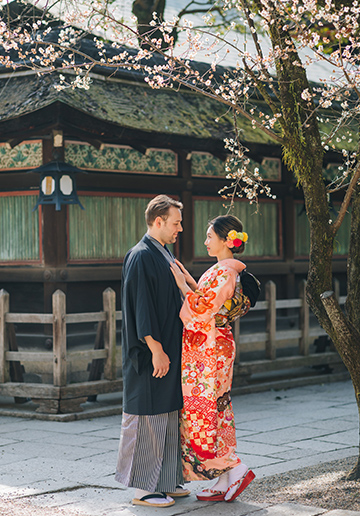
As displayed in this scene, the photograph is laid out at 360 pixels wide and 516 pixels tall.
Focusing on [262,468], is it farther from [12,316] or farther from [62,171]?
[62,171]

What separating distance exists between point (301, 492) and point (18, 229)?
18.5 ft

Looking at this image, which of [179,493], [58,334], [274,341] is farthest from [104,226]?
[179,493]

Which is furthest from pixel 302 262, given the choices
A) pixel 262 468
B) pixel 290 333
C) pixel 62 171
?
pixel 262 468

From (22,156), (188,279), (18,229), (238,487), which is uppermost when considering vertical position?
(22,156)

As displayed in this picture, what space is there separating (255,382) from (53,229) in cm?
347

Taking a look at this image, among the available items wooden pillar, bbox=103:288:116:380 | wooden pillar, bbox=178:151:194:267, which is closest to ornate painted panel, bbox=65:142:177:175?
wooden pillar, bbox=178:151:194:267

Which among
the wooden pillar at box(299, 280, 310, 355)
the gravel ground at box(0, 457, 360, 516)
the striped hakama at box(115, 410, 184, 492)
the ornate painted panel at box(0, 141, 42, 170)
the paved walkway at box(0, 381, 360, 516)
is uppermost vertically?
the ornate painted panel at box(0, 141, 42, 170)

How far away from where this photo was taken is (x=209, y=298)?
4969 millimetres

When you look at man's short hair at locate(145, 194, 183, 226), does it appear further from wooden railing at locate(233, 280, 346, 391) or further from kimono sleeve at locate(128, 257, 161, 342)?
wooden railing at locate(233, 280, 346, 391)

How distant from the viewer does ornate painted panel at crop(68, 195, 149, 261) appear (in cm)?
946

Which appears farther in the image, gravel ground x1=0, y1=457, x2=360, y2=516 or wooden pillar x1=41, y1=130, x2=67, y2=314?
wooden pillar x1=41, y1=130, x2=67, y2=314

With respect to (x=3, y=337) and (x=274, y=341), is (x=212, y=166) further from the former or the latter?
(x=3, y=337)

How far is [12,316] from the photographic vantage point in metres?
8.41

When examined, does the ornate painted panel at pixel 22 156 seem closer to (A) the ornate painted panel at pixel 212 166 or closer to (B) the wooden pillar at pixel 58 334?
(B) the wooden pillar at pixel 58 334
